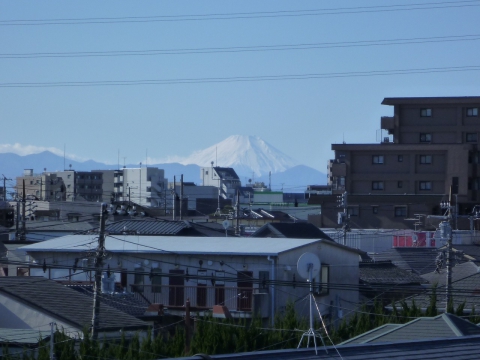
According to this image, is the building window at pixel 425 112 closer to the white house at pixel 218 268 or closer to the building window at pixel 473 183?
the building window at pixel 473 183

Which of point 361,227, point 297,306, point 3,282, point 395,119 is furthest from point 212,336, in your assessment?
point 395,119

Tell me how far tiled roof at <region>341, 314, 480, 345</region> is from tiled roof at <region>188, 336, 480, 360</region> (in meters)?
2.06

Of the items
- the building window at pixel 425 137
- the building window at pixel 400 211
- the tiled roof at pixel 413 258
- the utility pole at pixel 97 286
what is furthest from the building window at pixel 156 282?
the building window at pixel 425 137

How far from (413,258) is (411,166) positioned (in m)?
18.1

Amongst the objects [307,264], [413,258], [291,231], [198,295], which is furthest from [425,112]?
[307,264]

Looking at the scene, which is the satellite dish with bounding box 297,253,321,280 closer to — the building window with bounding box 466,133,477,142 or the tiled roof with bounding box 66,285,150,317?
the tiled roof with bounding box 66,285,150,317

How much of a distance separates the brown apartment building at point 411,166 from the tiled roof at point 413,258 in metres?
13.4

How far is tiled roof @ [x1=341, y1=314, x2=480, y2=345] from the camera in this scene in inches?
470

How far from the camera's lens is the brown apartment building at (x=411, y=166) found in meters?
48.7

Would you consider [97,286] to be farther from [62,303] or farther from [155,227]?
[155,227]

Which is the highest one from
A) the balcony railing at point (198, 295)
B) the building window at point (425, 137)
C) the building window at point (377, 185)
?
the building window at point (425, 137)

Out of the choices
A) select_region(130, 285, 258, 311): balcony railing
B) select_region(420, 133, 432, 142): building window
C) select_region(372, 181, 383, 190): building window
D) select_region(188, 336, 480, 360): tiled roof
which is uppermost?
select_region(420, 133, 432, 142): building window

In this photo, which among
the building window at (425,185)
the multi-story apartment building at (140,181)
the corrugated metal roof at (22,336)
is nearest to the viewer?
the corrugated metal roof at (22,336)

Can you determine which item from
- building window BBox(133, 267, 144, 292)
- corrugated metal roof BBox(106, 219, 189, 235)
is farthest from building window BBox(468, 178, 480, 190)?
building window BBox(133, 267, 144, 292)
